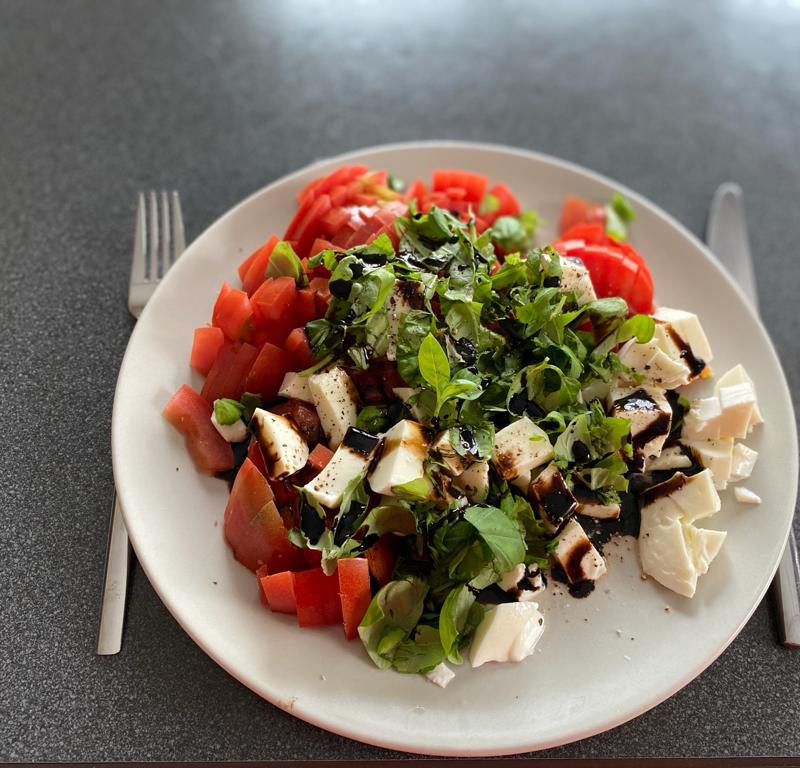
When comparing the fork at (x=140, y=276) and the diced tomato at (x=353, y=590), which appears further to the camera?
the fork at (x=140, y=276)

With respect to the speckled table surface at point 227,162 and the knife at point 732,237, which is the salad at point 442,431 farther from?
the knife at point 732,237

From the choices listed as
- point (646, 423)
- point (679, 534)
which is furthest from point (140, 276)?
point (679, 534)

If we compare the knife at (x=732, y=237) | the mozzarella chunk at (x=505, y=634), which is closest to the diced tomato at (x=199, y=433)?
the mozzarella chunk at (x=505, y=634)

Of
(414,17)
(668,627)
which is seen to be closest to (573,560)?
(668,627)

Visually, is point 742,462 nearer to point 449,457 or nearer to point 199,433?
point 449,457

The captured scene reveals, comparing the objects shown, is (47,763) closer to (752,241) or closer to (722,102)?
(752,241)

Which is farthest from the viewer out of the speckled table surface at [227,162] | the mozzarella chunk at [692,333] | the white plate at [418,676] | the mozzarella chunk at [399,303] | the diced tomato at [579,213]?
the diced tomato at [579,213]
